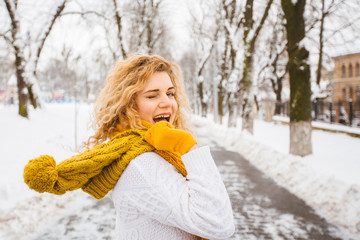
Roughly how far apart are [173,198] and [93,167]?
42 centimetres

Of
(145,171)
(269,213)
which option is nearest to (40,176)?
(145,171)

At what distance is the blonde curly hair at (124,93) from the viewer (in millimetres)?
1604

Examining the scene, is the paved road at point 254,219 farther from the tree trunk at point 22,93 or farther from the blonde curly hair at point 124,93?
the tree trunk at point 22,93

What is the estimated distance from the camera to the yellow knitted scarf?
1.27 m

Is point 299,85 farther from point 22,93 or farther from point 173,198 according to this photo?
point 22,93

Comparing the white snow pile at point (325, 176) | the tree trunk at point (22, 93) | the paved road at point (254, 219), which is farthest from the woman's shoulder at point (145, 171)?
the tree trunk at point (22, 93)

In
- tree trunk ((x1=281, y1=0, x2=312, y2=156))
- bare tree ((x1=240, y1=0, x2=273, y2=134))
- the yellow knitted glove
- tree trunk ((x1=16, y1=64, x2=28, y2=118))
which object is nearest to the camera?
the yellow knitted glove

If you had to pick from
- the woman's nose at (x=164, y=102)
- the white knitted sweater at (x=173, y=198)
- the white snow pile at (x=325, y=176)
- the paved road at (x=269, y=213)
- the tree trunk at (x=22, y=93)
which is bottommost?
the paved road at (x=269, y=213)

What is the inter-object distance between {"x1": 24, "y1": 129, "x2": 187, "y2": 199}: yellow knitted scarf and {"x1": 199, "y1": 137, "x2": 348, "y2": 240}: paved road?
127 inches

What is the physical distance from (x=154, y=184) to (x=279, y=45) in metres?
27.0

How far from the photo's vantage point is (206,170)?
1.38 metres

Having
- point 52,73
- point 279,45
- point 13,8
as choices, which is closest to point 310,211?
point 13,8

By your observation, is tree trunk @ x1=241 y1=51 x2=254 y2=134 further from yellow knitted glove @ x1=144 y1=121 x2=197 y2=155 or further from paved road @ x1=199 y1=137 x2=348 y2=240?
yellow knitted glove @ x1=144 y1=121 x2=197 y2=155

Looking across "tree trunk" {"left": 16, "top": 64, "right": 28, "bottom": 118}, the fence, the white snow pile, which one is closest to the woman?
the white snow pile
